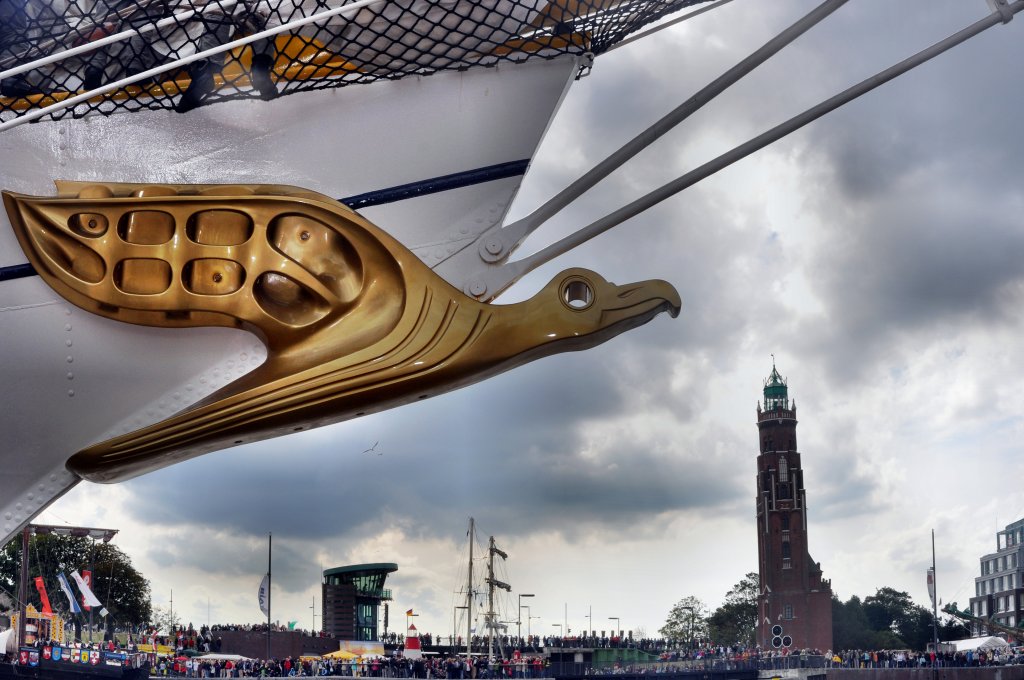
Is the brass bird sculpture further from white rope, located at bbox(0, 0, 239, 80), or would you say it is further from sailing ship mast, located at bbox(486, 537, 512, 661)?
sailing ship mast, located at bbox(486, 537, 512, 661)

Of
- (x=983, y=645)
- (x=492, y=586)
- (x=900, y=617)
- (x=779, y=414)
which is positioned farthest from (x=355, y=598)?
(x=779, y=414)

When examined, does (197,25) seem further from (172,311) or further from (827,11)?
(827,11)

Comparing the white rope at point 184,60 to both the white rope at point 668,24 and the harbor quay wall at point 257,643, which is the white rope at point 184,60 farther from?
the harbor quay wall at point 257,643

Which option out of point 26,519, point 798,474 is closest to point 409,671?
point 26,519

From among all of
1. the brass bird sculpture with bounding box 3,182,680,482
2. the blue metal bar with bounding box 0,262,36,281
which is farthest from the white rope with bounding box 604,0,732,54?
the blue metal bar with bounding box 0,262,36,281

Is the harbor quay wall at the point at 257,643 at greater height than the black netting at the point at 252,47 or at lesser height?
lesser

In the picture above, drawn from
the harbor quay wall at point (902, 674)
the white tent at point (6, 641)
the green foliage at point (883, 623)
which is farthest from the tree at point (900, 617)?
the white tent at point (6, 641)
